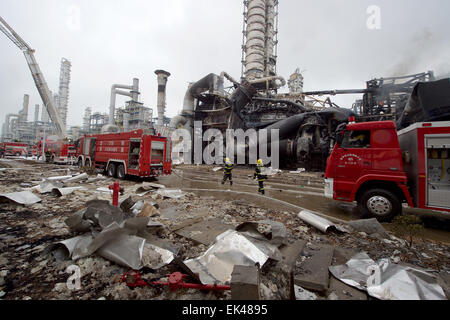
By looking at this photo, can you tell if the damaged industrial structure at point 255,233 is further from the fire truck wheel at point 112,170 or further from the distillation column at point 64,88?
the distillation column at point 64,88

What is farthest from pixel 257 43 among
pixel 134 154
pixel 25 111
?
pixel 25 111

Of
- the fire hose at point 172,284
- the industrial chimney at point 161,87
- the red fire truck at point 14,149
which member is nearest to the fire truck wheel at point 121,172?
the fire hose at point 172,284

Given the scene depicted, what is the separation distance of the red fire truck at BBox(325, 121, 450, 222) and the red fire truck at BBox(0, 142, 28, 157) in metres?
41.9

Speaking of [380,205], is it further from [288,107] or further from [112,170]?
[288,107]

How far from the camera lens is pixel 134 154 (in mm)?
9445

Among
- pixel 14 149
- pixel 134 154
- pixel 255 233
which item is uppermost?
pixel 14 149

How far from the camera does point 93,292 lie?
181 centimetres

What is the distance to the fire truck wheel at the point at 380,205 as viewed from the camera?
4.36 meters

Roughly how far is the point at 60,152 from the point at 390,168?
2411 centimetres

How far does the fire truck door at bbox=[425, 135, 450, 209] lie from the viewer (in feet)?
13.3

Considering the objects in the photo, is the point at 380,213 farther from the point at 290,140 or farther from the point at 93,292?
the point at 290,140
